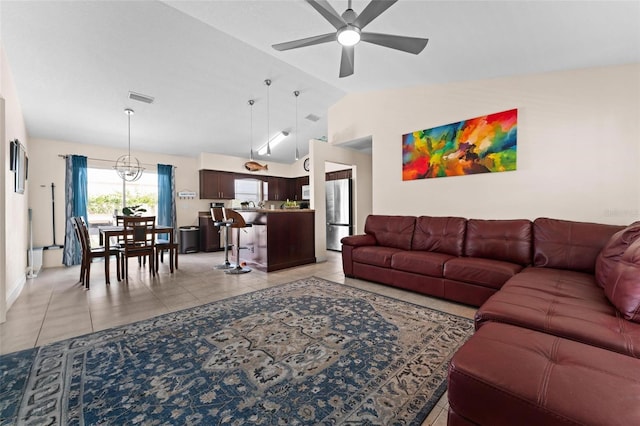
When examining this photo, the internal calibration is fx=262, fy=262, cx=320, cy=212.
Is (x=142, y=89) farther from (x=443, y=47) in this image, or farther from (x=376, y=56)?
(x=443, y=47)

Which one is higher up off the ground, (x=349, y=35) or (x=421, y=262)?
(x=349, y=35)

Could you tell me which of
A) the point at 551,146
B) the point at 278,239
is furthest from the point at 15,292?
the point at 551,146

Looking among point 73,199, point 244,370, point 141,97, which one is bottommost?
point 244,370

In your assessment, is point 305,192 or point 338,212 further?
point 305,192

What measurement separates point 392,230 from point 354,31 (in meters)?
2.70

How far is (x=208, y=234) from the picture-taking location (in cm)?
663

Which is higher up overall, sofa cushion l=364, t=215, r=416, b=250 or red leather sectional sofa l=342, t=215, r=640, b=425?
sofa cushion l=364, t=215, r=416, b=250

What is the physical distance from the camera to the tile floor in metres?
2.30

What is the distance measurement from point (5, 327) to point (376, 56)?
15.7 feet

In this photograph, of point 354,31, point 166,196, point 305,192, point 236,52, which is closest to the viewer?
point 354,31

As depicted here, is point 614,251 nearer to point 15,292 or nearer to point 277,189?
point 15,292

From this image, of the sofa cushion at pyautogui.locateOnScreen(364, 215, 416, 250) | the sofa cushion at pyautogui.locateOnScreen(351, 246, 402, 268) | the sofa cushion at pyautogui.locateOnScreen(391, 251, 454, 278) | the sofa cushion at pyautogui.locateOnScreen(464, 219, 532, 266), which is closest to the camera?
the sofa cushion at pyautogui.locateOnScreen(464, 219, 532, 266)

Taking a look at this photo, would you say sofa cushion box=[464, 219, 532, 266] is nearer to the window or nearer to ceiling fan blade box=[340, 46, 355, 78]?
ceiling fan blade box=[340, 46, 355, 78]

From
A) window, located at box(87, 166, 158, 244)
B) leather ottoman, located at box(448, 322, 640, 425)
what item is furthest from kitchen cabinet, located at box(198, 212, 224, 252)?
leather ottoman, located at box(448, 322, 640, 425)
